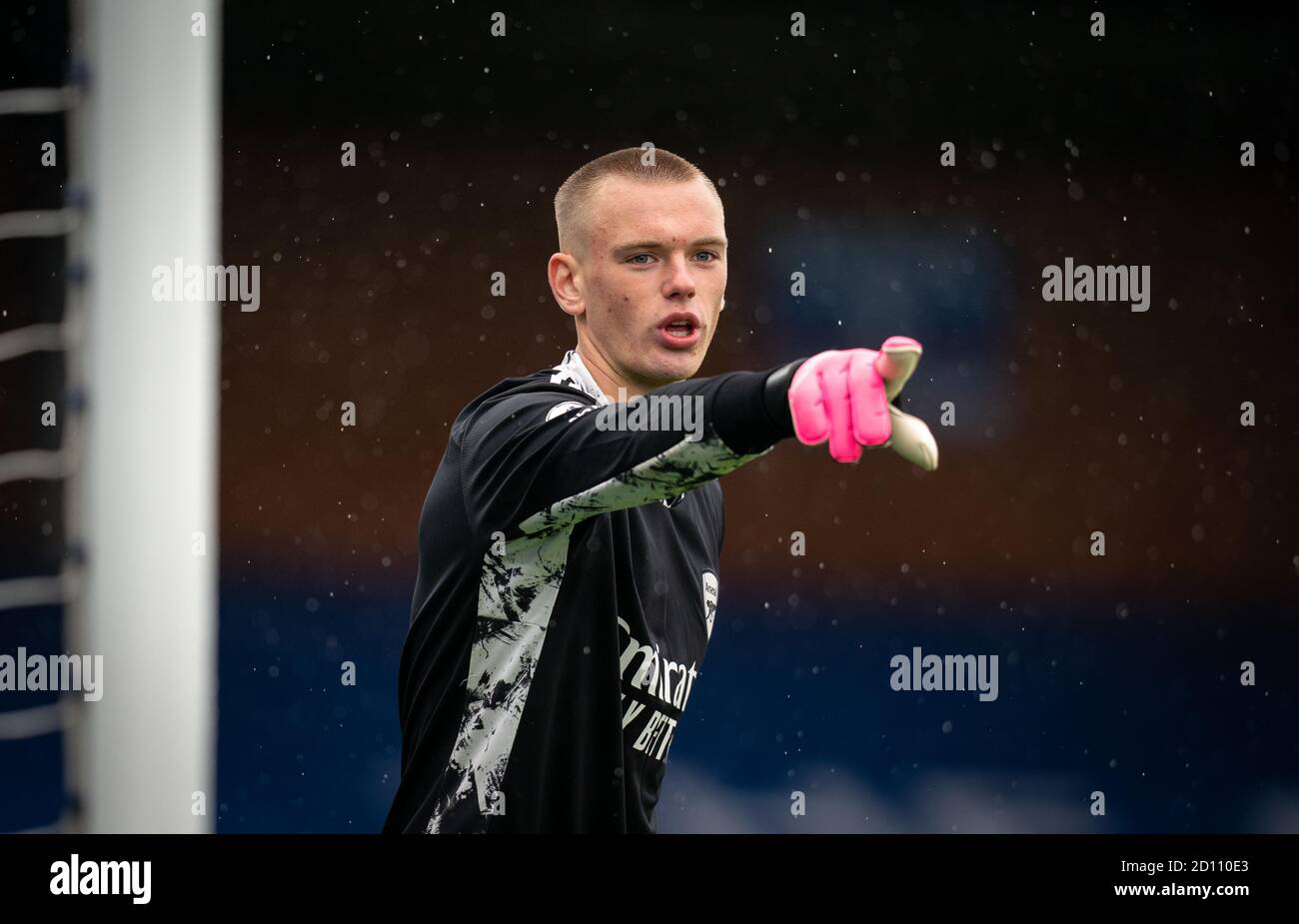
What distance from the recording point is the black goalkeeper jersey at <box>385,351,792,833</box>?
175 cm

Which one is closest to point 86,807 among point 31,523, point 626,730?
point 31,523

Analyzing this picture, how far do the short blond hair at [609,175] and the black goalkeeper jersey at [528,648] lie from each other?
0.28m

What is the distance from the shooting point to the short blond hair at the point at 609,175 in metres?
2.17

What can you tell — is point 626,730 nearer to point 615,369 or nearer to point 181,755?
point 615,369

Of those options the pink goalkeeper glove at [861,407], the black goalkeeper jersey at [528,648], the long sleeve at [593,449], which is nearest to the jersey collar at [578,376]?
the black goalkeeper jersey at [528,648]

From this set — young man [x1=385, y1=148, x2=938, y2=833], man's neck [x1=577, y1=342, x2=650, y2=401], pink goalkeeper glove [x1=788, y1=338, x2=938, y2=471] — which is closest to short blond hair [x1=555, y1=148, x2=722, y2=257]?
young man [x1=385, y1=148, x2=938, y2=833]

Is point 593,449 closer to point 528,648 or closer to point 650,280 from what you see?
point 528,648

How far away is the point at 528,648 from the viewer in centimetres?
187

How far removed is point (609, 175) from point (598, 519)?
0.64 meters

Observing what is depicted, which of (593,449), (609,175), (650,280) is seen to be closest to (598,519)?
(593,449)

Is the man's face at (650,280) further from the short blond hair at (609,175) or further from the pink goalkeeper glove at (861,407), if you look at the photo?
the pink goalkeeper glove at (861,407)

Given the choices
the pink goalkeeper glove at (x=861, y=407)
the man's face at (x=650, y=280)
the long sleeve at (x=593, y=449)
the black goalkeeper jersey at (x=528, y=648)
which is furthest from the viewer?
the man's face at (x=650, y=280)

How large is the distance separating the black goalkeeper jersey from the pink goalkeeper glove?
0.37 meters

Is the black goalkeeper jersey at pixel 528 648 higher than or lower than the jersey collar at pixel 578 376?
lower
